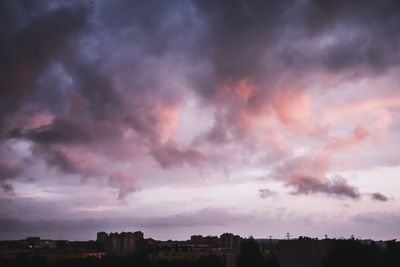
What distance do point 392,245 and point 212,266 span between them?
45.5m

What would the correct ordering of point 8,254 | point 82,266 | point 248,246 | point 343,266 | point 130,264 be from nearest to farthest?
1. point 343,266
2. point 248,246
3. point 82,266
4. point 130,264
5. point 8,254

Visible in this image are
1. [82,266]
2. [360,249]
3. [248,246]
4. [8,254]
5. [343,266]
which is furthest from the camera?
[8,254]

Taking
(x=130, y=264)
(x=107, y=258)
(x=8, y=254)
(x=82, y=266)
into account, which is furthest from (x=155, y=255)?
(x=8, y=254)

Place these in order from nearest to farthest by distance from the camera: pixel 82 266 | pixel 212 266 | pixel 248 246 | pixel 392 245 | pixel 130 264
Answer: pixel 392 245 → pixel 248 246 → pixel 212 266 → pixel 82 266 → pixel 130 264

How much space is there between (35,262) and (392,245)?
98432 mm

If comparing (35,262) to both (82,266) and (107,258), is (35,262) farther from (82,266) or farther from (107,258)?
(107,258)

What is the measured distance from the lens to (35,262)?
107m

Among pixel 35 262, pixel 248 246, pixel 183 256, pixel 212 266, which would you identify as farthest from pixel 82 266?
pixel 248 246

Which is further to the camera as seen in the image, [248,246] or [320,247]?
[248,246]

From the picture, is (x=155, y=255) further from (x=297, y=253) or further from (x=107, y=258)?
(x=297, y=253)

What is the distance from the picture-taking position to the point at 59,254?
138 metres

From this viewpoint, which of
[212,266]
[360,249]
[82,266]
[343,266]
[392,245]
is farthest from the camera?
[82,266]

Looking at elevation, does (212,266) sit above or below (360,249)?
below

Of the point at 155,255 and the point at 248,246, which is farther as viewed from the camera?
the point at 155,255
